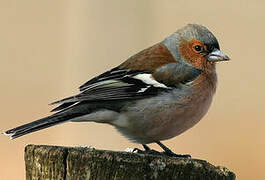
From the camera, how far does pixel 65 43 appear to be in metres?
6.65

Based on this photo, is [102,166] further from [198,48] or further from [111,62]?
[111,62]

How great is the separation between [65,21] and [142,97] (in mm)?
2575

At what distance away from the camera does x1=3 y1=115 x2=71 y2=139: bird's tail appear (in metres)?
3.82

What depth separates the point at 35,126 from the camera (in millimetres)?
3902

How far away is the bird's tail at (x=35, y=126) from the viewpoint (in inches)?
151

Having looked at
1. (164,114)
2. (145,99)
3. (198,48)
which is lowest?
(164,114)

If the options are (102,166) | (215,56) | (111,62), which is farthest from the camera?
(111,62)

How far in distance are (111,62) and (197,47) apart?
6.06ft

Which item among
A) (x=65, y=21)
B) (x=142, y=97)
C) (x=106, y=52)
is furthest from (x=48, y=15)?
(x=142, y=97)

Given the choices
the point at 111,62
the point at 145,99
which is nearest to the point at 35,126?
the point at 145,99

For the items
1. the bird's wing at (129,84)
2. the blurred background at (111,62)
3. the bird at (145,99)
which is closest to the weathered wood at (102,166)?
the bird at (145,99)

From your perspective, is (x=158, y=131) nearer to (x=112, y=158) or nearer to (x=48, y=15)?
(x=112, y=158)

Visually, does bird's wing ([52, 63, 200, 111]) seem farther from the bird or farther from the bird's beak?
the bird's beak

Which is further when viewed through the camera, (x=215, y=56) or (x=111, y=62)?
(x=111, y=62)
